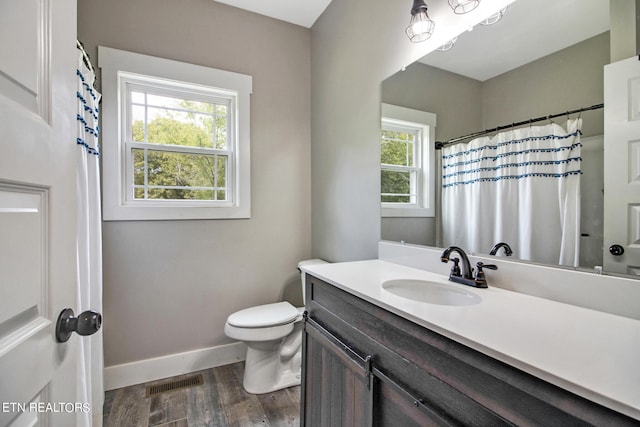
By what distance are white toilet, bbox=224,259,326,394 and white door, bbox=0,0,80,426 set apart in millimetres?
1185

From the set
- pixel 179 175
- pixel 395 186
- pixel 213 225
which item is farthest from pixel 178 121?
pixel 395 186

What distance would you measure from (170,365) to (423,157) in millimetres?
2224

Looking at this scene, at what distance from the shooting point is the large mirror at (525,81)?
2.87ft

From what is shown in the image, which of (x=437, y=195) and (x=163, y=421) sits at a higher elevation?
(x=437, y=195)

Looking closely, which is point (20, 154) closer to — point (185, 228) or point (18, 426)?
point (18, 426)

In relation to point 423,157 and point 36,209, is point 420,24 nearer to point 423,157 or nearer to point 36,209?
point 423,157

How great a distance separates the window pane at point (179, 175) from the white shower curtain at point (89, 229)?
0.54m

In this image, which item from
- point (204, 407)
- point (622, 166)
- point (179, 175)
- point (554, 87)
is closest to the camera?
point (622, 166)

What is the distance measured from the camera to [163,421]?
5.36ft

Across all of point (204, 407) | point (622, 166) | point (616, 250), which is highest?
point (622, 166)

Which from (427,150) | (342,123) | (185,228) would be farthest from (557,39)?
(185,228)

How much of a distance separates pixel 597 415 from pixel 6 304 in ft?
3.18

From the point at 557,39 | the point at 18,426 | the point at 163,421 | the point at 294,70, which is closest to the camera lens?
the point at 18,426

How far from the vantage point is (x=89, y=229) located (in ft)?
4.72
